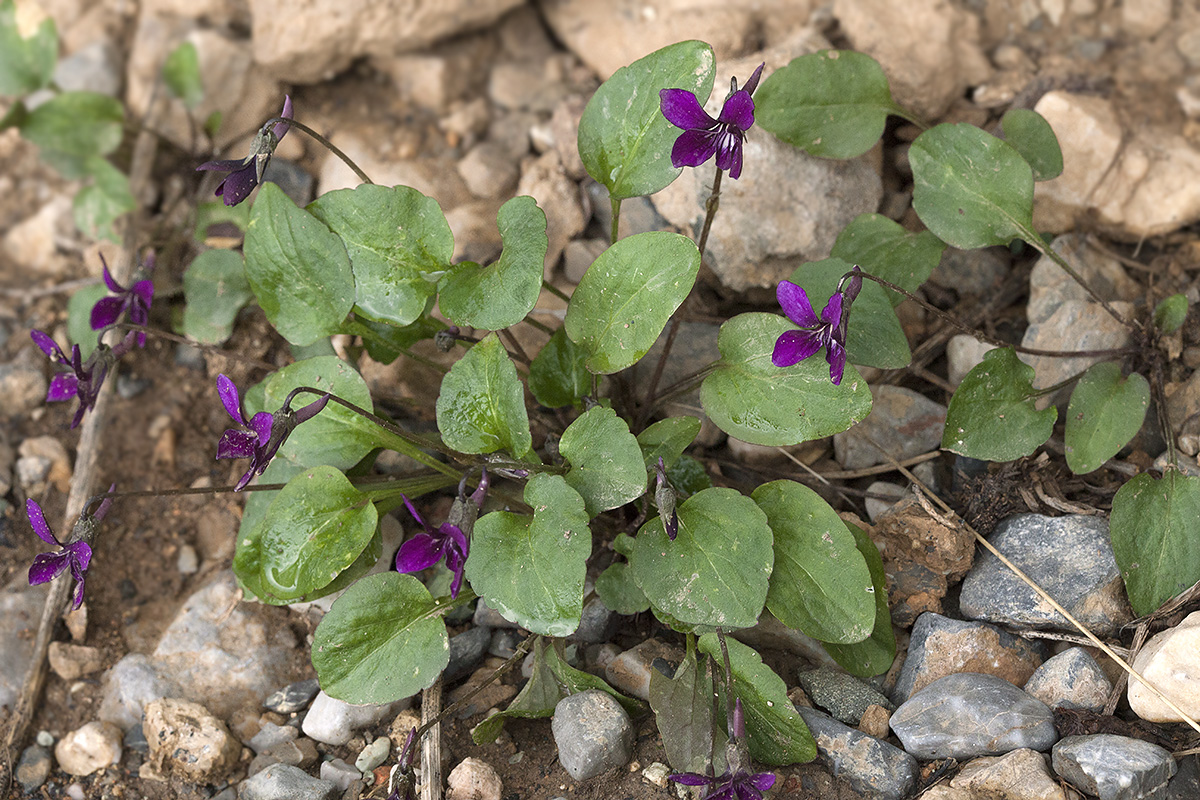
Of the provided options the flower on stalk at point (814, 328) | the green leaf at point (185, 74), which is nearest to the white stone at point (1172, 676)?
the flower on stalk at point (814, 328)

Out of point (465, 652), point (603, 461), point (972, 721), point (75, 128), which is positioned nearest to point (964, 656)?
point (972, 721)

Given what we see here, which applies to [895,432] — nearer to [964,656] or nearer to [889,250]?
[889,250]

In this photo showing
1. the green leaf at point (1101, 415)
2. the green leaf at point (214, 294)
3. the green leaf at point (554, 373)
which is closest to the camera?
the green leaf at point (1101, 415)

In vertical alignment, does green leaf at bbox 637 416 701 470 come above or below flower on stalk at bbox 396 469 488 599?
below

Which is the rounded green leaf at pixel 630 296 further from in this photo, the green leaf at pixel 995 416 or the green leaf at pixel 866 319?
the green leaf at pixel 995 416

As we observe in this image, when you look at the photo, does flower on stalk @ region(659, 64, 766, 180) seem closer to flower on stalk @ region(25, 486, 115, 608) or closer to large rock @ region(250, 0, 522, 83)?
flower on stalk @ region(25, 486, 115, 608)

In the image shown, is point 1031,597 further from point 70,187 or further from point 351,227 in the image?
point 70,187

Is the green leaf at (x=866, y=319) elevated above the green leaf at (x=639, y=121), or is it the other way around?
the green leaf at (x=639, y=121)

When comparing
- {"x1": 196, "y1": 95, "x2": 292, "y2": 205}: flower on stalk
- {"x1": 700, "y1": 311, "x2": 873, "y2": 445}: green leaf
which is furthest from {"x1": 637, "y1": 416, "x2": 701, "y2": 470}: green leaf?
{"x1": 196, "y1": 95, "x2": 292, "y2": 205}: flower on stalk
